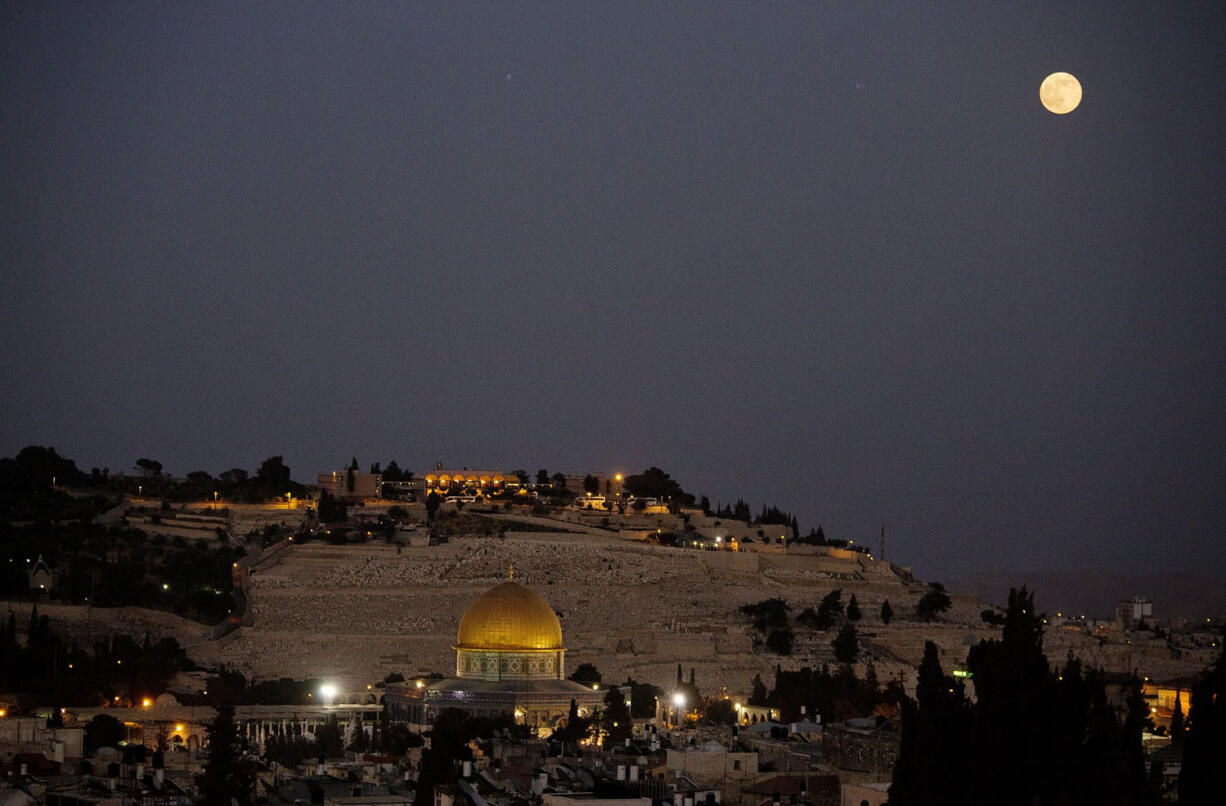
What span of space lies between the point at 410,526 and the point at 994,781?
215 ft

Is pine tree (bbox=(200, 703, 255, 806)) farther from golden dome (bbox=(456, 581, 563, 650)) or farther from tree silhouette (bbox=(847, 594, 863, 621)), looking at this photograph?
tree silhouette (bbox=(847, 594, 863, 621))

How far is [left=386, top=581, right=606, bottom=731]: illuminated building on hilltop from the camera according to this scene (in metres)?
58.2

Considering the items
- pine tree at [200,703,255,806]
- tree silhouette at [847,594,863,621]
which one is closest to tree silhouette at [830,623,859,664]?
tree silhouette at [847,594,863,621]

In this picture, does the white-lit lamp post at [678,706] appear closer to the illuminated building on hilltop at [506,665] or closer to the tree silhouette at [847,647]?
the illuminated building on hilltop at [506,665]

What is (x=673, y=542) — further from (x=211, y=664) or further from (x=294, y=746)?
(x=294, y=746)

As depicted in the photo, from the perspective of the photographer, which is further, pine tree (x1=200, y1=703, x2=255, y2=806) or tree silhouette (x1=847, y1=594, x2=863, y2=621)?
tree silhouette (x1=847, y1=594, x2=863, y2=621)

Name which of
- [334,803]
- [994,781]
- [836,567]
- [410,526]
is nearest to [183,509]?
[410,526]

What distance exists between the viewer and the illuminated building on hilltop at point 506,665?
191ft

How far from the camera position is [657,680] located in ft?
223

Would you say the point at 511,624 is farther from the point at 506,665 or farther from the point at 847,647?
the point at 847,647

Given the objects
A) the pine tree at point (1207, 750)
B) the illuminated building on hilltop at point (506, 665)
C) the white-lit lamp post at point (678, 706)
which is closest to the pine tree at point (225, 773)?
the pine tree at point (1207, 750)

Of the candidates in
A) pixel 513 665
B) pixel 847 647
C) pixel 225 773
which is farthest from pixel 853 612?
pixel 225 773

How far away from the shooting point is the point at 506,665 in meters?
61.0

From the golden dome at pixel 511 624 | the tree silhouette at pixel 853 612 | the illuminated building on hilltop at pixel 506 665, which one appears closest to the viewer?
the illuminated building on hilltop at pixel 506 665
